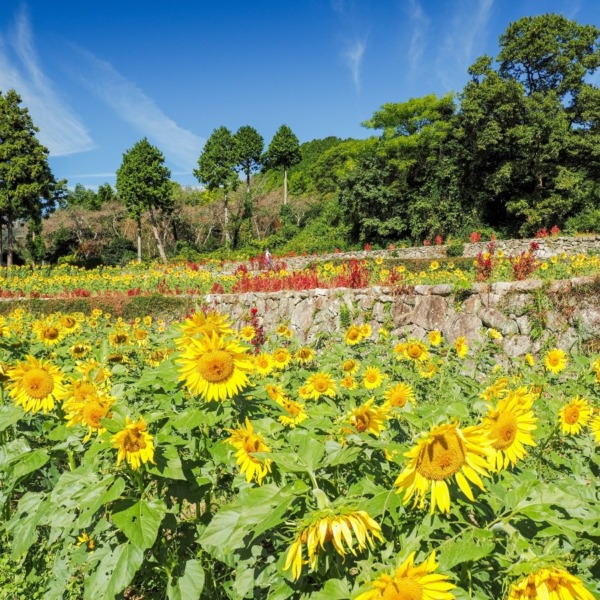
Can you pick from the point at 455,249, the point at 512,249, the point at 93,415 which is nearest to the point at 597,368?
the point at 93,415

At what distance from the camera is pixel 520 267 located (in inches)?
291

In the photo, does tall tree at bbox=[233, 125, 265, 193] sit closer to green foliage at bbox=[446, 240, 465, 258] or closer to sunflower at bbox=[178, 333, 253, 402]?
green foliage at bbox=[446, 240, 465, 258]

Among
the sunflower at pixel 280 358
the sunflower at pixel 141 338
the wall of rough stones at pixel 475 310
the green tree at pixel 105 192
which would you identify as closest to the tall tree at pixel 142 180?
the green tree at pixel 105 192

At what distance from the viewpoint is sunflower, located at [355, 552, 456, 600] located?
0.83 m

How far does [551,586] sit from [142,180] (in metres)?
30.9

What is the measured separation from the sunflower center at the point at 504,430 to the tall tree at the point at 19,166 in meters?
29.7

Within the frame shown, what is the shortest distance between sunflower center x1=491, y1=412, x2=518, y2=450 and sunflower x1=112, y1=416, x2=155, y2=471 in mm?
983

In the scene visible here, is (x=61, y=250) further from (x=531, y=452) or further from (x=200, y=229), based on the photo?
(x=531, y=452)

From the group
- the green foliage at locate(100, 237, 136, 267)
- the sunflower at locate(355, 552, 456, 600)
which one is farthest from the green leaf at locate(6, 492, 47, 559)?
the green foliage at locate(100, 237, 136, 267)

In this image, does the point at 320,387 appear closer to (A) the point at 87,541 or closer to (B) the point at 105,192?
(A) the point at 87,541

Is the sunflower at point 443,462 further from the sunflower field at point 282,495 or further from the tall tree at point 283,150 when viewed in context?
the tall tree at point 283,150

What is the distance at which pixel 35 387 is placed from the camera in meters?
1.83

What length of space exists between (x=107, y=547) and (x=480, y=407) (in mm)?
1208

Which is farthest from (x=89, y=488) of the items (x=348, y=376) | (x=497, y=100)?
(x=497, y=100)
